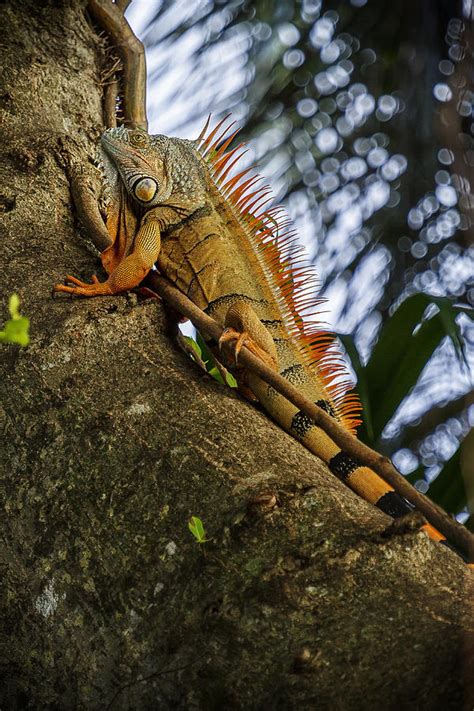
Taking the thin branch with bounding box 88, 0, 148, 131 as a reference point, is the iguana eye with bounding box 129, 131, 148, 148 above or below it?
below

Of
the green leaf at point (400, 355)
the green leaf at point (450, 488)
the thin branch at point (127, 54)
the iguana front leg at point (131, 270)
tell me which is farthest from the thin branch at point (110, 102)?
the green leaf at point (450, 488)

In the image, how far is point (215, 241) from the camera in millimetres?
2820

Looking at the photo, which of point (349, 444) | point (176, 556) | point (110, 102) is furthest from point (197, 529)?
point (110, 102)

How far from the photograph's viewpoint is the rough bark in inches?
49.4

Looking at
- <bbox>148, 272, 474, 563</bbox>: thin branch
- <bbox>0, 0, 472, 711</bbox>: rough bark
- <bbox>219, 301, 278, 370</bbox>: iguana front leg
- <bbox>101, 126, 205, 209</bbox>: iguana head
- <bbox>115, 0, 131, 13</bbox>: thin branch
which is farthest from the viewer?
<bbox>115, 0, 131, 13</bbox>: thin branch

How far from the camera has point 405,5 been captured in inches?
81.3

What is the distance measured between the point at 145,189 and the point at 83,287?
890mm

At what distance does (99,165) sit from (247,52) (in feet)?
2.39

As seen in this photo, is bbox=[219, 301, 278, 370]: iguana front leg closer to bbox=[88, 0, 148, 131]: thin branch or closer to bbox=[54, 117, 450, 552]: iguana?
bbox=[54, 117, 450, 552]: iguana

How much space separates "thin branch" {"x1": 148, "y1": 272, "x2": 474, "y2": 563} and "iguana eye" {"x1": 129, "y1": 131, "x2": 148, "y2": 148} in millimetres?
834

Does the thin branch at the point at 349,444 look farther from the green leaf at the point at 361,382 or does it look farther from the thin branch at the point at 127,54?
the thin branch at the point at 127,54

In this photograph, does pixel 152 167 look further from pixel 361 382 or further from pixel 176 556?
pixel 176 556

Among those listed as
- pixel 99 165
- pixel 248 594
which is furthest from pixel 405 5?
pixel 248 594

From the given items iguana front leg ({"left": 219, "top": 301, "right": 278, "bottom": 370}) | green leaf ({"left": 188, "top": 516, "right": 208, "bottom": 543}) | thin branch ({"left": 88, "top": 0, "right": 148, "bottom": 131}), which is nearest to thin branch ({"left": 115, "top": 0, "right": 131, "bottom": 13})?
thin branch ({"left": 88, "top": 0, "right": 148, "bottom": 131})
